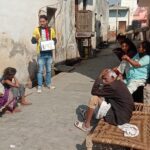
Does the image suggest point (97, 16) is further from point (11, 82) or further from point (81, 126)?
point (81, 126)

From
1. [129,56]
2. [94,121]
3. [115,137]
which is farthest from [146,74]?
[115,137]

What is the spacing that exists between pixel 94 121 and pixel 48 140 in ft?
3.35

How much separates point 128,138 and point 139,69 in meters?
2.15

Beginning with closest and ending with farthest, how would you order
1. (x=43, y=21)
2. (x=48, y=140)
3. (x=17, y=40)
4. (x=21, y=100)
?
(x=48, y=140) < (x=21, y=100) < (x=43, y=21) < (x=17, y=40)

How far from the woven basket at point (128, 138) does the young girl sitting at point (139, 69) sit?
101 centimetres

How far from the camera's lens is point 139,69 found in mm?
6656

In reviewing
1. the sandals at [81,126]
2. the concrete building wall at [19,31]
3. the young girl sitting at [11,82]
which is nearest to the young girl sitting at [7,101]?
the young girl sitting at [11,82]

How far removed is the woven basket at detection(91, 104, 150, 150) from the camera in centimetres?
457

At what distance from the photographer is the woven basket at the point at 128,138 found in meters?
4.57

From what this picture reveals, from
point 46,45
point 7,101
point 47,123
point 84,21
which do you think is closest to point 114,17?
point 84,21

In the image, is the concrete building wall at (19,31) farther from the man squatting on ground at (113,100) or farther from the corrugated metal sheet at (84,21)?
the corrugated metal sheet at (84,21)

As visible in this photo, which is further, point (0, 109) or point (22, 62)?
point (22, 62)

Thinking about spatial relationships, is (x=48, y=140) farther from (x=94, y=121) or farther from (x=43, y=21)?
(x=43, y=21)

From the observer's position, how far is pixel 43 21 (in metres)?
8.57
